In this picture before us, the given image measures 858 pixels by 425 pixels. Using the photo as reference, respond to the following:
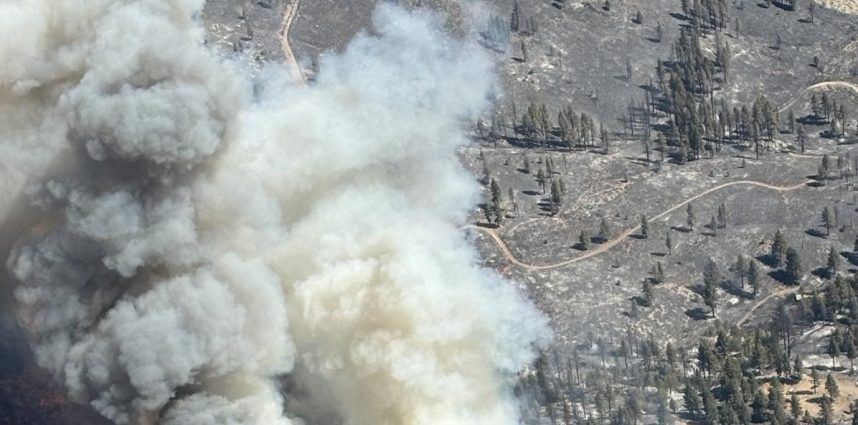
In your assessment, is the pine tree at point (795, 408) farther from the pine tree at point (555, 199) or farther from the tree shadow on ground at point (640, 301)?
the pine tree at point (555, 199)

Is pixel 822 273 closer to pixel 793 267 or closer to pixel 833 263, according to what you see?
pixel 833 263

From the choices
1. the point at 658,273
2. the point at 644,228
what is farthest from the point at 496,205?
the point at 658,273

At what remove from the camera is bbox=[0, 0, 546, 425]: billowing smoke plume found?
327 ft

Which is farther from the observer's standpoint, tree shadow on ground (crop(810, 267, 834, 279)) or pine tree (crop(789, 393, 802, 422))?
tree shadow on ground (crop(810, 267, 834, 279))

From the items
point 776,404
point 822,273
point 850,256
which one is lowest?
point 776,404

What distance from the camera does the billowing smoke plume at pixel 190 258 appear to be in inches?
3930

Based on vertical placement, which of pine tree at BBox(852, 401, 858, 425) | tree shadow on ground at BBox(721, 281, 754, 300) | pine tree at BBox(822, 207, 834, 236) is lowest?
pine tree at BBox(852, 401, 858, 425)

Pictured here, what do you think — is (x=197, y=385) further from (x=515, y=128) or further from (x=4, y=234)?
(x=515, y=128)

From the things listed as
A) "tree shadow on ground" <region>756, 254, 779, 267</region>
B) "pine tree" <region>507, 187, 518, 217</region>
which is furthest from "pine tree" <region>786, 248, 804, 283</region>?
"pine tree" <region>507, 187, 518, 217</region>

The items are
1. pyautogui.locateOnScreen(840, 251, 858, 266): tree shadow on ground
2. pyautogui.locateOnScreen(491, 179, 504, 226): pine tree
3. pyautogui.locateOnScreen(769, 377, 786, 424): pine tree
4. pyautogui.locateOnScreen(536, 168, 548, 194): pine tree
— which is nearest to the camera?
pyautogui.locateOnScreen(769, 377, 786, 424): pine tree

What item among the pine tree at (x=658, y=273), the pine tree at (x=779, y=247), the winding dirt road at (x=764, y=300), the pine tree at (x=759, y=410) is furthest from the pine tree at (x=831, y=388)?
the pine tree at (x=779, y=247)

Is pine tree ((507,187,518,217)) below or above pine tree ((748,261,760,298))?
above

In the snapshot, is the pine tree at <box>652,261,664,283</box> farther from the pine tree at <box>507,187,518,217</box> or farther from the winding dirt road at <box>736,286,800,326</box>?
the pine tree at <box>507,187,518,217</box>

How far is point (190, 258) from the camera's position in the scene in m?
102
